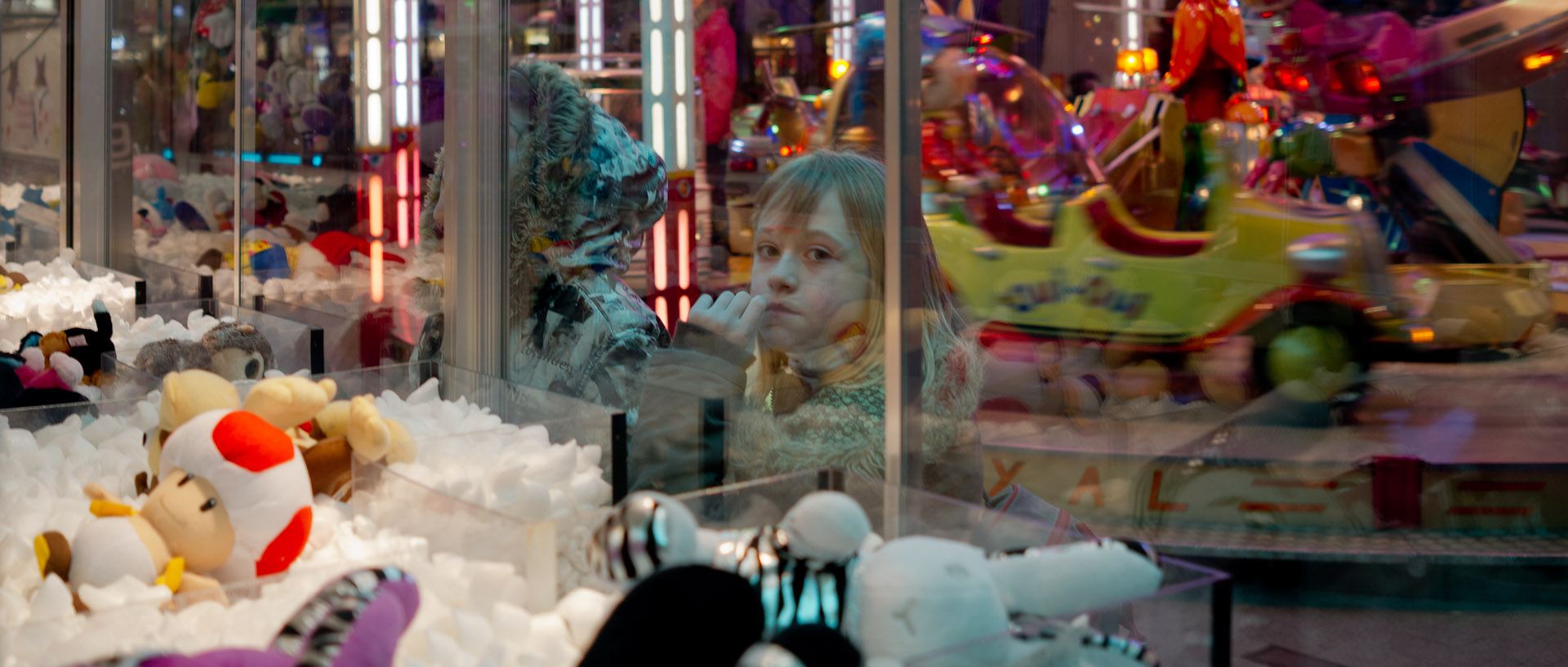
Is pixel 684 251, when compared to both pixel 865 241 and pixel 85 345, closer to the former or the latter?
pixel 865 241

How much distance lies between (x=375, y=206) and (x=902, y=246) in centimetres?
175

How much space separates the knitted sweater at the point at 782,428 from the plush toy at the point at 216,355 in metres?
0.91

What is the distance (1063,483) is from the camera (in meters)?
2.38

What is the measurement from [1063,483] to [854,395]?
3.55 feet

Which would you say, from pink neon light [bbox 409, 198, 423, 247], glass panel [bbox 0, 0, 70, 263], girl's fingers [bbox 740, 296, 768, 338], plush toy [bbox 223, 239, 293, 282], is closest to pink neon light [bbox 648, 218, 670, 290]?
girl's fingers [bbox 740, 296, 768, 338]

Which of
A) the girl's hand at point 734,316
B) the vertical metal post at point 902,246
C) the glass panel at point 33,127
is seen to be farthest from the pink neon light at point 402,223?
the glass panel at point 33,127

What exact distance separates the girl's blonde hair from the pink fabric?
142mm

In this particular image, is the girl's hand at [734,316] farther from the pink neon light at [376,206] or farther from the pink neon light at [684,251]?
the pink neon light at [376,206]

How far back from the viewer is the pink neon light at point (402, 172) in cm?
251

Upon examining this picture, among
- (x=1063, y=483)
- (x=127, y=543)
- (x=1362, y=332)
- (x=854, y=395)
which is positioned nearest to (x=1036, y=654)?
(x=854, y=395)

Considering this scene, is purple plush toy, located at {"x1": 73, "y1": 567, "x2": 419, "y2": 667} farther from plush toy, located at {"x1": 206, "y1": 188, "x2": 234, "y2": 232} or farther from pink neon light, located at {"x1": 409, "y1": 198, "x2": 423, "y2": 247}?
plush toy, located at {"x1": 206, "y1": 188, "x2": 234, "y2": 232}

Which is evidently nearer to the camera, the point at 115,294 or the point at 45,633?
the point at 45,633

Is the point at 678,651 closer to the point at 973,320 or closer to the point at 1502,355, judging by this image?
the point at 973,320

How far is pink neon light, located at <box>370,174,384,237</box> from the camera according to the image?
2.66m
